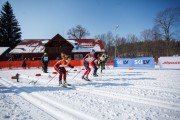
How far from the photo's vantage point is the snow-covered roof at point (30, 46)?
45.7 metres

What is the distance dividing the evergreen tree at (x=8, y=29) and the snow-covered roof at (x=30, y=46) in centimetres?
1392

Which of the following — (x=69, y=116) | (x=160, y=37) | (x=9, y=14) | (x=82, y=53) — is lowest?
(x=69, y=116)

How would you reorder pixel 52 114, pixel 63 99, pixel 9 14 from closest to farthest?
1. pixel 52 114
2. pixel 63 99
3. pixel 9 14

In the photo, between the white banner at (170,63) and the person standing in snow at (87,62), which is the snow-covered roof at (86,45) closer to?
the white banner at (170,63)

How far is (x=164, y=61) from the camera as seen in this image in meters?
19.3

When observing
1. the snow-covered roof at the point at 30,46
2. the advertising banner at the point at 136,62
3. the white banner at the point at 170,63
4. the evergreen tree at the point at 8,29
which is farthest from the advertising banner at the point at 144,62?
the evergreen tree at the point at 8,29

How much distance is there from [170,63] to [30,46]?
1491 inches

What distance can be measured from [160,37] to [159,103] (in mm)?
45189

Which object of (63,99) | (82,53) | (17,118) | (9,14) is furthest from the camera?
(9,14)

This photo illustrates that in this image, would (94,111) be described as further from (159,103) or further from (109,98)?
(159,103)

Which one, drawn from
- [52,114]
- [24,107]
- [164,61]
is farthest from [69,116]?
[164,61]

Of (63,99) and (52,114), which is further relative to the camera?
(63,99)

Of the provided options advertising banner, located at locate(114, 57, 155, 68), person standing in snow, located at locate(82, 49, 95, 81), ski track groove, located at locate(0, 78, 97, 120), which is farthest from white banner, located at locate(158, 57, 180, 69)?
ski track groove, located at locate(0, 78, 97, 120)

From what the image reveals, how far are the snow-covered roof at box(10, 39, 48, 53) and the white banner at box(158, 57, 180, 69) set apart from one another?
109 ft
